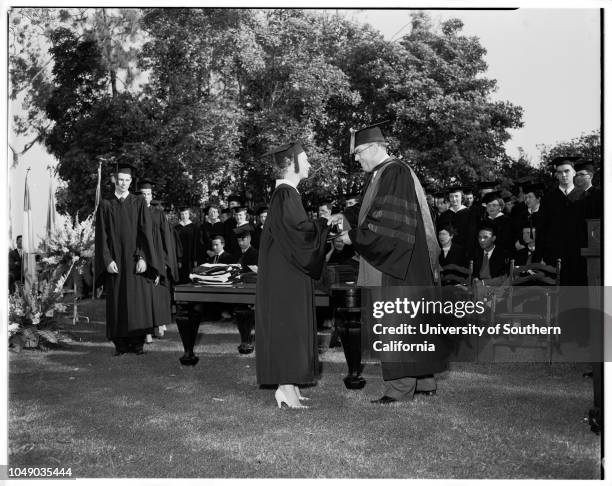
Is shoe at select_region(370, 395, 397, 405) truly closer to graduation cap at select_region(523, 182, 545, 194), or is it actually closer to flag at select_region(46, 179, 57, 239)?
graduation cap at select_region(523, 182, 545, 194)

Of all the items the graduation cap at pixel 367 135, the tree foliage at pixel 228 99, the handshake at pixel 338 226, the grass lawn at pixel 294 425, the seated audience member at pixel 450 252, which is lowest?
the grass lawn at pixel 294 425

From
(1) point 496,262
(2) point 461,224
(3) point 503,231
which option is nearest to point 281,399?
(1) point 496,262

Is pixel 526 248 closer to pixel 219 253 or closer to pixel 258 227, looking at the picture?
pixel 258 227

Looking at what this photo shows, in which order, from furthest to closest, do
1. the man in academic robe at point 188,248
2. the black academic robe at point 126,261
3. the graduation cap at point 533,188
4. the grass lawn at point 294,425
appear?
the man in academic robe at point 188,248 → the graduation cap at point 533,188 → the black academic robe at point 126,261 → the grass lawn at point 294,425

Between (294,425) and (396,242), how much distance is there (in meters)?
1.58

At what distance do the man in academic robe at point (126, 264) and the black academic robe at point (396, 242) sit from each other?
380 cm

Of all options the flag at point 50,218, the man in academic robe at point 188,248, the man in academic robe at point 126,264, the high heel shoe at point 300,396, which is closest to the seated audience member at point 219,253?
the man in academic robe at point 188,248

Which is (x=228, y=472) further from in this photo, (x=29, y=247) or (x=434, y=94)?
(x=434, y=94)

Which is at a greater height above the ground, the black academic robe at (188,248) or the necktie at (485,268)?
the black academic robe at (188,248)

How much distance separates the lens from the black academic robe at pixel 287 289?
5441mm

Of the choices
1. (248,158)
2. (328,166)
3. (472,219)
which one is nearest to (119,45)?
(248,158)

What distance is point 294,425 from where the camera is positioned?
502 cm

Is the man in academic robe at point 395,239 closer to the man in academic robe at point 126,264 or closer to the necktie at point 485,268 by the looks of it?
the necktie at point 485,268

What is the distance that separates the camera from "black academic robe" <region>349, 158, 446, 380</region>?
5496 millimetres
